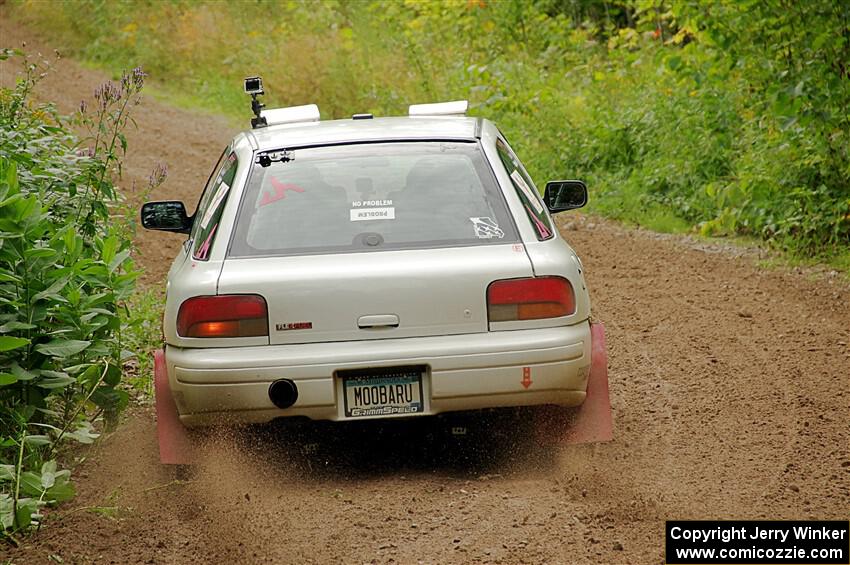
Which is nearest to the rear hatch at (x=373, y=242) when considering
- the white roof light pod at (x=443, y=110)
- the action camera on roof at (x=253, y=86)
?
the white roof light pod at (x=443, y=110)

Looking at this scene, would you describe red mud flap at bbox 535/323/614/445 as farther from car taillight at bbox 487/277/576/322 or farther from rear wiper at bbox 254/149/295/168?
rear wiper at bbox 254/149/295/168

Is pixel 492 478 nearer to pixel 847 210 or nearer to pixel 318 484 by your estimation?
pixel 318 484

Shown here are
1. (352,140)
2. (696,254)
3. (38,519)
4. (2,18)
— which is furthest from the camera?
(2,18)

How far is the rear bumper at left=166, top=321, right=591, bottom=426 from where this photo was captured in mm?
4824

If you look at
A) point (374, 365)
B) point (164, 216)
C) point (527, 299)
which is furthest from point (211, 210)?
point (527, 299)

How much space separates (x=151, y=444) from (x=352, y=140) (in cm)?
183

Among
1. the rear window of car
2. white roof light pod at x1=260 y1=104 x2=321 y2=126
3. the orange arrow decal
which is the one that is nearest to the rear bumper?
the orange arrow decal

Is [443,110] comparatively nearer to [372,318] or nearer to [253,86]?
[253,86]

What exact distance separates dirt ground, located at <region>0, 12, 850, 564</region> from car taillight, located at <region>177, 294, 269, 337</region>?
0.62 metres

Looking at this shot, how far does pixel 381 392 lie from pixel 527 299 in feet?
2.31

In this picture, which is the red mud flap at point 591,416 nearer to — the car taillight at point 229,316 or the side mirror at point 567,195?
the side mirror at point 567,195

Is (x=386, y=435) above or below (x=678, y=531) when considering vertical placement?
below

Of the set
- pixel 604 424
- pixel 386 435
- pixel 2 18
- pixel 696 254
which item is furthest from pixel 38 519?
pixel 2 18

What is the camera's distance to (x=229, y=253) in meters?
5.10
